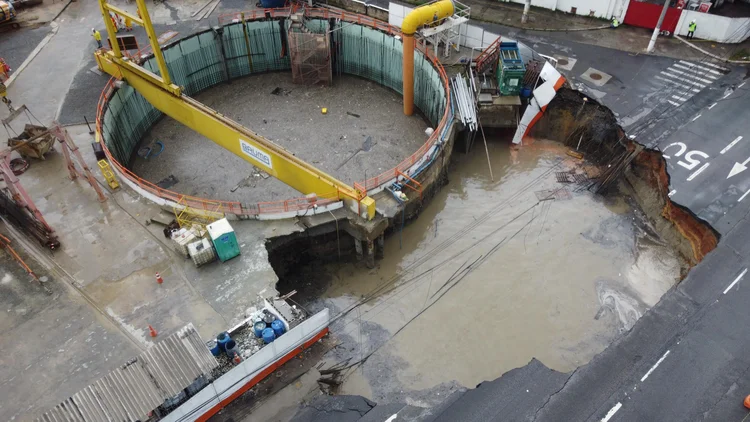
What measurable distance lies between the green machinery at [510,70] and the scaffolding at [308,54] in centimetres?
1140

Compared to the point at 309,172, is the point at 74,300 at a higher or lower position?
lower

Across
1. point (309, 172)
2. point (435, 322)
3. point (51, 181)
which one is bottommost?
point (435, 322)

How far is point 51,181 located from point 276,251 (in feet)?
40.0

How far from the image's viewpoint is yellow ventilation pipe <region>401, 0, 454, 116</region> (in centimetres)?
3008

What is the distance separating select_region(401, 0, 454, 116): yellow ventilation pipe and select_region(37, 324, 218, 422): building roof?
66.4ft

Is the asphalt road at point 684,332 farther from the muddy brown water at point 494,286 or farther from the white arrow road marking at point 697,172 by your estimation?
the muddy brown water at point 494,286

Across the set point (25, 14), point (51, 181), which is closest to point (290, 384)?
point (51, 181)

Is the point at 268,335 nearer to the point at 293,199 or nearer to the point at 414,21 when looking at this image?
the point at 293,199

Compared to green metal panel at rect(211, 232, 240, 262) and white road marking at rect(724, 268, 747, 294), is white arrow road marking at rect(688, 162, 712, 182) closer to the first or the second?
white road marking at rect(724, 268, 747, 294)

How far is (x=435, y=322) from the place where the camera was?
82.2 ft

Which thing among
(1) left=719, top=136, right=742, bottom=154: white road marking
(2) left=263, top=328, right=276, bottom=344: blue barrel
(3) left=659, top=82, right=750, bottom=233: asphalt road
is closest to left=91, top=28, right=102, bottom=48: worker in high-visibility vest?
(2) left=263, top=328, right=276, bottom=344: blue barrel

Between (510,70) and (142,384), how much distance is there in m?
24.4

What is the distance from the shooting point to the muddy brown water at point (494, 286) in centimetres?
2373

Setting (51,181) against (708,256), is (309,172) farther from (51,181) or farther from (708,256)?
(708,256)
